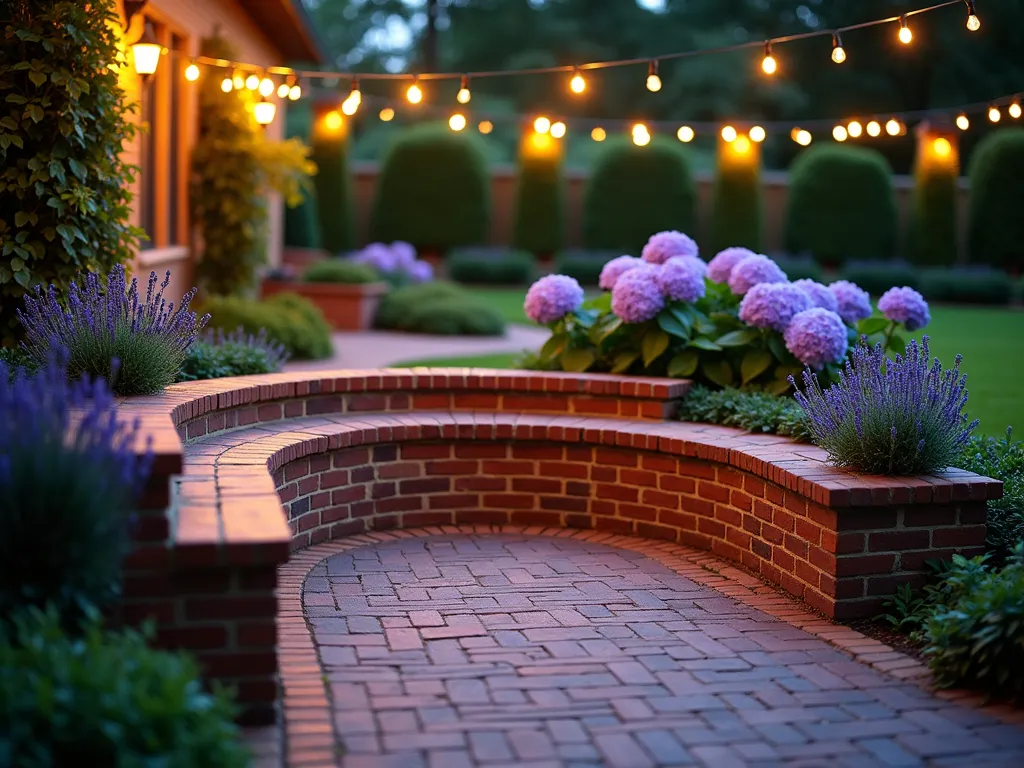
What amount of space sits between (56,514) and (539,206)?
1986 cm

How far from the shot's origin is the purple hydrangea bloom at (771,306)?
19.3 feet

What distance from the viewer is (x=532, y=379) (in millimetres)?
6074

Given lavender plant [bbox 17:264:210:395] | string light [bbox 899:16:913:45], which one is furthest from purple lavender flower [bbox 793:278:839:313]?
lavender plant [bbox 17:264:210:395]

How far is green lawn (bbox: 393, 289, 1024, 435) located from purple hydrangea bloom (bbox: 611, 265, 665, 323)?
4.21ft

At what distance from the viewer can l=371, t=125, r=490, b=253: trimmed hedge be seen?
21906 mm

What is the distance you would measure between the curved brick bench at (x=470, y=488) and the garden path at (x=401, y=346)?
4.17 m

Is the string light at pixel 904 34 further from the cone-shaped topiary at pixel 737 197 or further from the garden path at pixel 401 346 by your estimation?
the cone-shaped topiary at pixel 737 197

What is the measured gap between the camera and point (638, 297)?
6.14 metres

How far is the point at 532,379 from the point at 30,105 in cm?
296

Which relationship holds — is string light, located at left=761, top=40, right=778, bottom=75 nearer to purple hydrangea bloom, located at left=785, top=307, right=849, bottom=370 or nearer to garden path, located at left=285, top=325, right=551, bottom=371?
purple hydrangea bloom, located at left=785, top=307, right=849, bottom=370

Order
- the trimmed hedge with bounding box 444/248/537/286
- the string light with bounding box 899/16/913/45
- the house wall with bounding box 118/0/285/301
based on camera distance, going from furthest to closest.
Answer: the trimmed hedge with bounding box 444/248/537/286
the house wall with bounding box 118/0/285/301
the string light with bounding box 899/16/913/45

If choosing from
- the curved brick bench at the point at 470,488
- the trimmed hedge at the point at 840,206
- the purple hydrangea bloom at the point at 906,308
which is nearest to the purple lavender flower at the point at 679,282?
the curved brick bench at the point at 470,488

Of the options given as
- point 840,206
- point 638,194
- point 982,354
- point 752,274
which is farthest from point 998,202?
point 752,274

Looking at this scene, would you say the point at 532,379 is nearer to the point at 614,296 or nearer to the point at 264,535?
the point at 614,296
